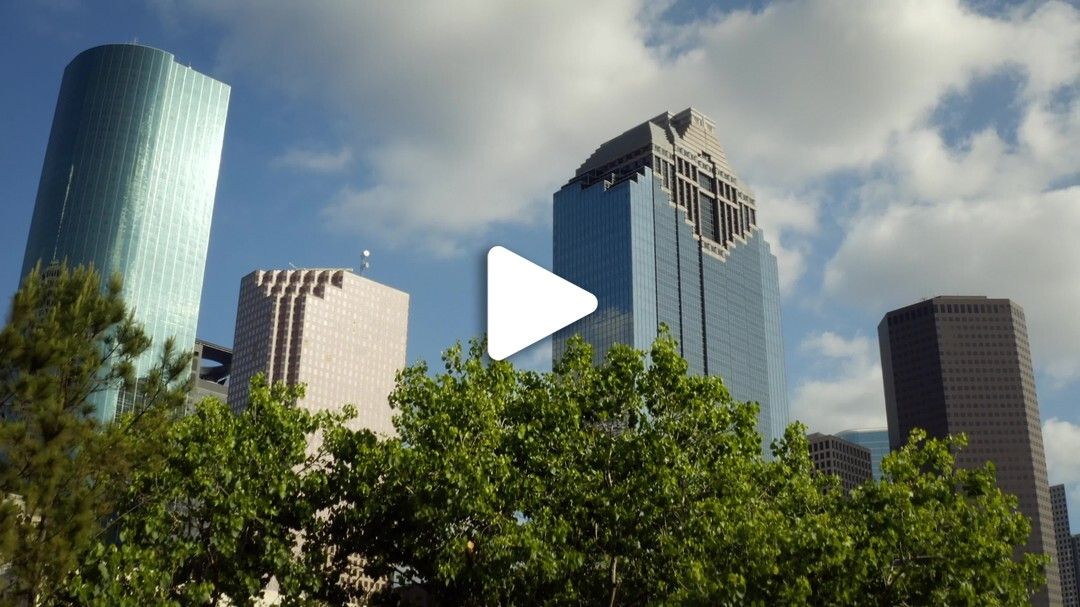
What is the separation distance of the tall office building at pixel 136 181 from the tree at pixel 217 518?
12116cm

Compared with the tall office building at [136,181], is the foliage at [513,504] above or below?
below

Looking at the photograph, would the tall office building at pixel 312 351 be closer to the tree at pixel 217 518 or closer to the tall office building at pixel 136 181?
the tall office building at pixel 136 181

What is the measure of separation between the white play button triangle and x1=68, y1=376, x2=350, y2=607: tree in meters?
15.1

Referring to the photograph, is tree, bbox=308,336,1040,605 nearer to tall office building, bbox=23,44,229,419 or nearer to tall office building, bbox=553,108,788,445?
tall office building, bbox=553,108,788,445

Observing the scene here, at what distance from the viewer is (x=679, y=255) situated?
164 meters

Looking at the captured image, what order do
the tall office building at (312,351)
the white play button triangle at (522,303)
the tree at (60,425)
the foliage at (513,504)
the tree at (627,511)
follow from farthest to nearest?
1. the tall office building at (312,351)
2. the tree at (627,511)
3. the foliage at (513,504)
4. the tree at (60,425)
5. the white play button triangle at (522,303)

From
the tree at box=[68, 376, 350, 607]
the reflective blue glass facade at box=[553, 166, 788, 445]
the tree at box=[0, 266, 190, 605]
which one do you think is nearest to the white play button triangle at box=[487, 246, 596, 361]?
the tree at box=[0, 266, 190, 605]

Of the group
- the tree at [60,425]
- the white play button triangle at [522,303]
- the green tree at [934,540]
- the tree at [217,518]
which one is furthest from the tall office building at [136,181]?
the white play button triangle at [522,303]

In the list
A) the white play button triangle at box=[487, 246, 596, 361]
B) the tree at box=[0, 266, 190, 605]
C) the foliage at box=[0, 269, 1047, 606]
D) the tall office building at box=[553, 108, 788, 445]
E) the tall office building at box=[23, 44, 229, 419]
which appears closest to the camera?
the white play button triangle at box=[487, 246, 596, 361]

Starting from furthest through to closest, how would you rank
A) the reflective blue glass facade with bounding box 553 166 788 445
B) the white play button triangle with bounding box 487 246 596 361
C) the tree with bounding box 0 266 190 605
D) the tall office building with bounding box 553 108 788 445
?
the tall office building with bounding box 553 108 788 445, the reflective blue glass facade with bounding box 553 166 788 445, the tree with bounding box 0 266 190 605, the white play button triangle with bounding box 487 246 596 361

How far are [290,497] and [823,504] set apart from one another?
12866mm

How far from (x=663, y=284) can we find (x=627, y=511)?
13642 centimetres

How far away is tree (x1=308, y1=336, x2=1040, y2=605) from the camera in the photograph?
2092 cm

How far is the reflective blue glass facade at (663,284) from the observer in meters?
151
